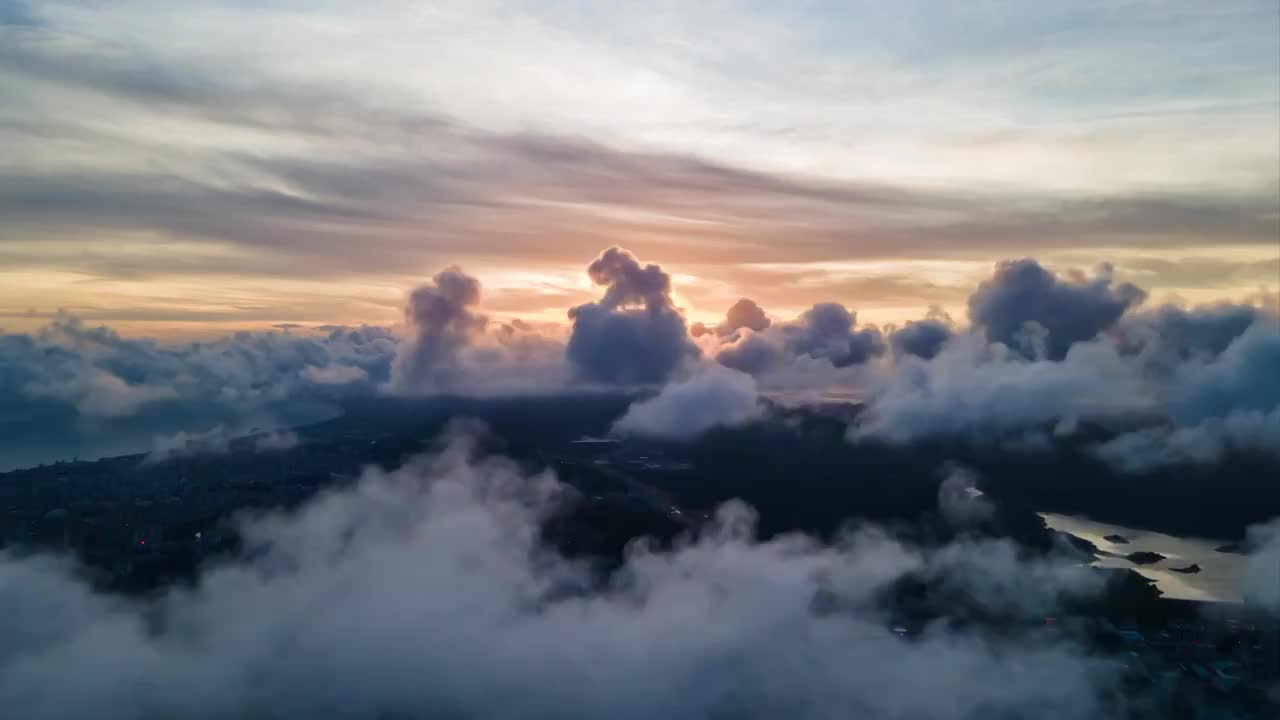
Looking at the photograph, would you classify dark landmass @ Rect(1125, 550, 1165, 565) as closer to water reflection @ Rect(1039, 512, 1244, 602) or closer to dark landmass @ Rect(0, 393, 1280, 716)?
dark landmass @ Rect(0, 393, 1280, 716)

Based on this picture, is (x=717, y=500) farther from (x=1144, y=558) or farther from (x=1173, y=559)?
(x=1173, y=559)

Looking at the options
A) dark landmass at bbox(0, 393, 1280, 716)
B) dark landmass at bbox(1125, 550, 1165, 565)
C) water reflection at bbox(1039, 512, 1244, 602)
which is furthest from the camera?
dark landmass at bbox(1125, 550, 1165, 565)

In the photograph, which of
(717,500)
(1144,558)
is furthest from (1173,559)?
(717,500)

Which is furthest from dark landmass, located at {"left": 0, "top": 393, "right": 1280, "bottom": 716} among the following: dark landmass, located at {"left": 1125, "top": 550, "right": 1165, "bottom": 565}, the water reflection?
the water reflection

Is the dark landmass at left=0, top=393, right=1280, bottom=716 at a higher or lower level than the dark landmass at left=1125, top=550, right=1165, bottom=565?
higher

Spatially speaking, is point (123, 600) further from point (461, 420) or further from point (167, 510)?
point (461, 420)

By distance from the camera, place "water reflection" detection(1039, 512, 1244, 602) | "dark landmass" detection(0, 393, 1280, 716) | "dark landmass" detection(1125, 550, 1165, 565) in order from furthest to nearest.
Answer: "dark landmass" detection(1125, 550, 1165, 565) < "water reflection" detection(1039, 512, 1244, 602) < "dark landmass" detection(0, 393, 1280, 716)

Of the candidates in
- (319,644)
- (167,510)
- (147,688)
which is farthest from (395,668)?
(167,510)
